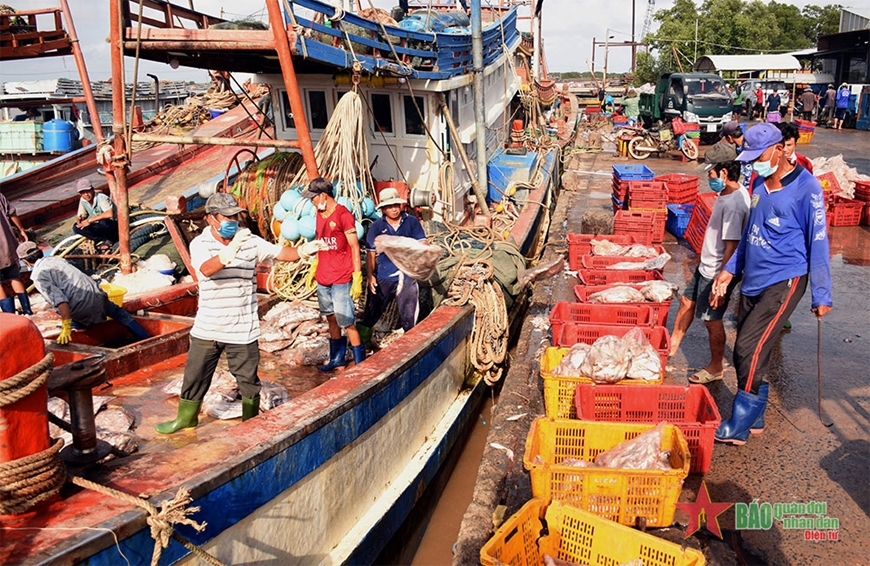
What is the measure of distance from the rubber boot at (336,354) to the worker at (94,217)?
4039mm

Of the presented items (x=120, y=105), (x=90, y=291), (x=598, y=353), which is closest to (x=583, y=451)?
(x=598, y=353)

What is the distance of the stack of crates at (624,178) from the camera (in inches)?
412

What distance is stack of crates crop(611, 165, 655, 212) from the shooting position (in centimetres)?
1046

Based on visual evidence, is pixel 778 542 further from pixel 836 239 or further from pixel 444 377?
pixel 836 239

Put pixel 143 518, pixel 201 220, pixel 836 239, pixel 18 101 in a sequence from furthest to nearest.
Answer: pixel 18 101, pixel 836 239, pixel 201 220, pixel 143 518

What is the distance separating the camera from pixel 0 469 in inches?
82.7

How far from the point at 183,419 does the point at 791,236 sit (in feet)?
12.7

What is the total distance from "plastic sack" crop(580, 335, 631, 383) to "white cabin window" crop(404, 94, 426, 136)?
12.3ft

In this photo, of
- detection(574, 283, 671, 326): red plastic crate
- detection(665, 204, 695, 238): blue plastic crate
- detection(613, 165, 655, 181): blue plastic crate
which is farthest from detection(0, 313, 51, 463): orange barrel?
detection(613, 165, 655, 181): blue plastic crate

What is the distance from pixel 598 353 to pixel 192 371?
2591 mm

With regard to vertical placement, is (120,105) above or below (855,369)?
above

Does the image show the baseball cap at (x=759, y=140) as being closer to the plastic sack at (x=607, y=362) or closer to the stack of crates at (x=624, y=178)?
the plastic sack at (x=607, y=362)

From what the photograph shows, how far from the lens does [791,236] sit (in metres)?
4.00

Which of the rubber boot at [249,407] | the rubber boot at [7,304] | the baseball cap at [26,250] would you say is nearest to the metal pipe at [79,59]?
the baseball cap at [26,250]
